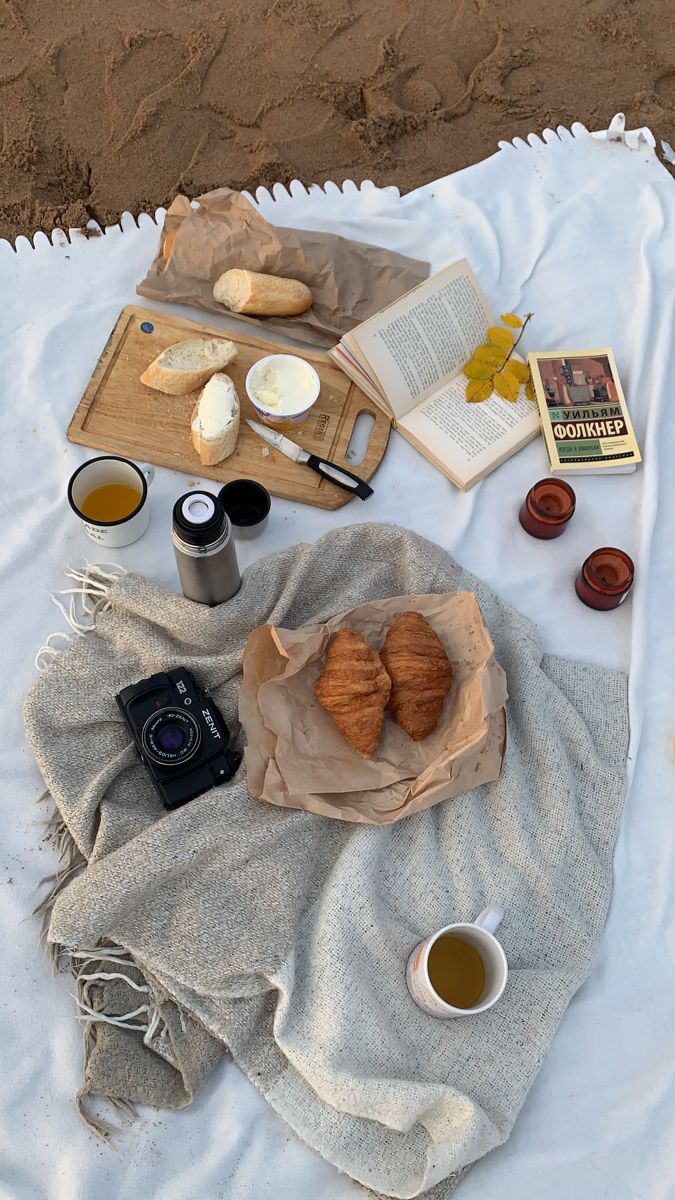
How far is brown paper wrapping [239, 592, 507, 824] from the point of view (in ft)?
4.91

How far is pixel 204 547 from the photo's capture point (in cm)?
147

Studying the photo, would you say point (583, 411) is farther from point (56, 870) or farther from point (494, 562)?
point (56, 870)

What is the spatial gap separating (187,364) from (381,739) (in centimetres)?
94

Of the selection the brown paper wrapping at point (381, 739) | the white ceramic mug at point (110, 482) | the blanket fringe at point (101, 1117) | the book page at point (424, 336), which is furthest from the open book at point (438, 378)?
the blanket fringe at point (101, 1117)

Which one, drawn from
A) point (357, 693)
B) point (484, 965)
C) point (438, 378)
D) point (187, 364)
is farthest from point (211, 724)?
point (438, 378)

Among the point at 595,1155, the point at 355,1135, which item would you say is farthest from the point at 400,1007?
the point at 595,1155

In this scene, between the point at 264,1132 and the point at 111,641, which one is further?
the point at 111,641

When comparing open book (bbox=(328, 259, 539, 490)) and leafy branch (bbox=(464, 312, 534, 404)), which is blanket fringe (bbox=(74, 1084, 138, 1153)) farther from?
leafy branch (bbox=(464, 312, 534, 404))

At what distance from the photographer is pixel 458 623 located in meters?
1.63

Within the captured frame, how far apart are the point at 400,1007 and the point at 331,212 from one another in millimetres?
1884

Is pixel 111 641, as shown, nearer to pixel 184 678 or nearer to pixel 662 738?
pixel 184 678

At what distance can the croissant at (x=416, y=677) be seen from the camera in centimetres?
153

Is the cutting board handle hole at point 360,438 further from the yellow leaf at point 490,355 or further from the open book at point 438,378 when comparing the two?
the yellow leaf at point 490,355

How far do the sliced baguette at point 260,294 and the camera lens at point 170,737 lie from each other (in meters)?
1.00
